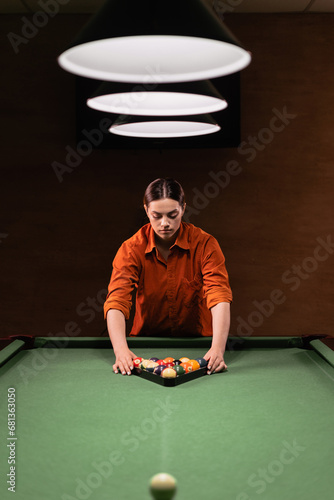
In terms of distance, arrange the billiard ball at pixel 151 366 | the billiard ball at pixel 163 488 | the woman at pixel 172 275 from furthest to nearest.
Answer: the woman at pixel 172 275 < the billiard ball at pixel 151 366 < the billiard ball at pixel 163 488

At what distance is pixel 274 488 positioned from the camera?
1.21 meters

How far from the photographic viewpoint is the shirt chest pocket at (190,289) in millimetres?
2859

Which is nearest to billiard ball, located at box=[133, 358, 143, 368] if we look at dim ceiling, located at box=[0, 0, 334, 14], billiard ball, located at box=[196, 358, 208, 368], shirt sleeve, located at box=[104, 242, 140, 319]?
billiard ball, located at box=[196, 358, 208, 368]

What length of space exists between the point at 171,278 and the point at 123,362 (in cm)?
75

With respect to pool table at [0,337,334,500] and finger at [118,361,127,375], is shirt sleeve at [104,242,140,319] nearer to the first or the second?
pool table at [0,337,334,500]

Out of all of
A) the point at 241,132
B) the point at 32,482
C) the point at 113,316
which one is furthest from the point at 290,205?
the point at 32,482

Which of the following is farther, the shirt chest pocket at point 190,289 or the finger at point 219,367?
the shirt chest pocket at point 190,289

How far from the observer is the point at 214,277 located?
2.70 meters

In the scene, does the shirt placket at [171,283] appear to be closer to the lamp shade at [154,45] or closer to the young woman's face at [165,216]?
the young woman's face at [165,216]

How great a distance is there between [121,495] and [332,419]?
2.51ft

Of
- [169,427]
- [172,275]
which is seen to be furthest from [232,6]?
[169,427]

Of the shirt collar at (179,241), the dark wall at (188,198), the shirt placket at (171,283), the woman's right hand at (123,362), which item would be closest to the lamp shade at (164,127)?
the shirt collar at (179,241)

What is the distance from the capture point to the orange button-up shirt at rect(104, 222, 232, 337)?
281cm

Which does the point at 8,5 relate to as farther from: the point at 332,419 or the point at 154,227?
the point at 332,419
